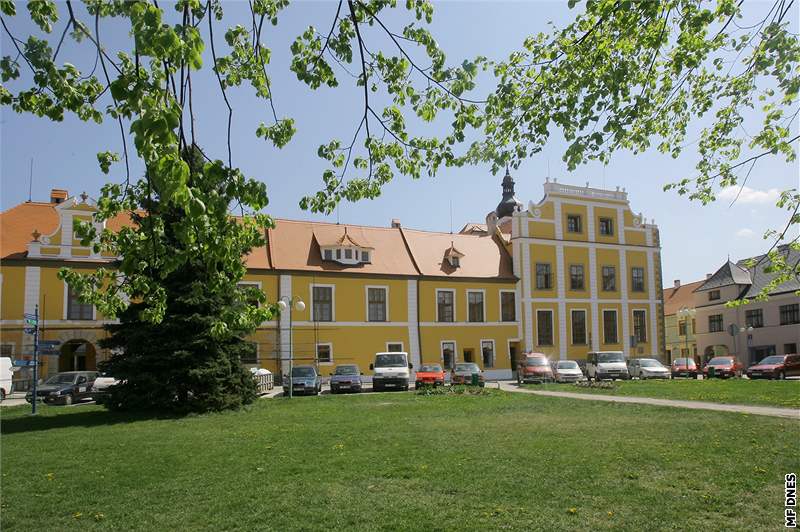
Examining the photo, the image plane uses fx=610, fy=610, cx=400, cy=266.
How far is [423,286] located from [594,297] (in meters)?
14.5

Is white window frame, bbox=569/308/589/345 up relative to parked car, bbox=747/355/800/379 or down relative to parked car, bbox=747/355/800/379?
up

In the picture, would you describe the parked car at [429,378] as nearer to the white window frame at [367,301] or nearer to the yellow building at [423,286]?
the yellow building at [423,286]

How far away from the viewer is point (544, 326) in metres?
46.2

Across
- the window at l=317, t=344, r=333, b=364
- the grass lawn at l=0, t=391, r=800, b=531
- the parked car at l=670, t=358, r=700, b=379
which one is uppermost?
the window at l=317, t=344, r=333, b=364

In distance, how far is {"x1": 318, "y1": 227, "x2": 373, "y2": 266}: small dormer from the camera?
1641 inches

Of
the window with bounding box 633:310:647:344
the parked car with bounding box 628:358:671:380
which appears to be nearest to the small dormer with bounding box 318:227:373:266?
the parked car with bounding box 628:358:671:380

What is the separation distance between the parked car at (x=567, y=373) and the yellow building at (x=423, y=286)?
7.99m

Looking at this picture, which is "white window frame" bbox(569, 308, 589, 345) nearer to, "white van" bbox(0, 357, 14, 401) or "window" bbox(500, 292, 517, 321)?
"window" bbox(500, 292, 517, 321)

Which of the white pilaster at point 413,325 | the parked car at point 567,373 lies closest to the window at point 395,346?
the white pilaster at point 413,325

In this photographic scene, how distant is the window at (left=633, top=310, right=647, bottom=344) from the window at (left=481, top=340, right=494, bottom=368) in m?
12.7

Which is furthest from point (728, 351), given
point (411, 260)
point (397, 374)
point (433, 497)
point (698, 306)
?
point (433, 497)

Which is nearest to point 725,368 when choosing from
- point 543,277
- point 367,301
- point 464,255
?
point 543,277

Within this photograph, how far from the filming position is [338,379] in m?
31.0

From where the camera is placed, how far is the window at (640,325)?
1917 inches
